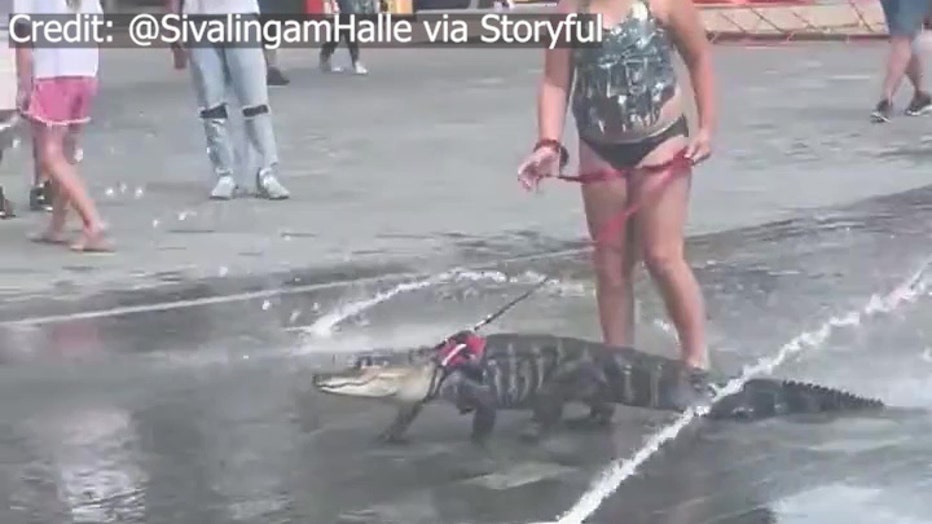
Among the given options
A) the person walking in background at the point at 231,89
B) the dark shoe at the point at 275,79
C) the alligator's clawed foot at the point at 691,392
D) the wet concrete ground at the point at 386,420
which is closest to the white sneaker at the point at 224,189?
the person walking in background at the point at 231,89

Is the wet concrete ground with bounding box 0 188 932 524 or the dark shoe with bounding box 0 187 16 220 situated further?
the dark shoe with bounding box 0 187 16 220

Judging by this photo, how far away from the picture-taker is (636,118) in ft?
22.4

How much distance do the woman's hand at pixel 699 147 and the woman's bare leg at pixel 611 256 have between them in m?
0.24

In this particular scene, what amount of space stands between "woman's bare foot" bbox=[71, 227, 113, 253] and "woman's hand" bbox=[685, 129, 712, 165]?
15.1 feet

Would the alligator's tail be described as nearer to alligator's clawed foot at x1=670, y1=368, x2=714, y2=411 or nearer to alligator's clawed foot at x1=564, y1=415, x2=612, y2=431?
alligator's clawed foot at x1=670, y1=368, x2=714, y2=411

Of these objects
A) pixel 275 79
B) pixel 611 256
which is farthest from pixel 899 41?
pixel 611 256

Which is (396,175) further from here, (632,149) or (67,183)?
(632,149)

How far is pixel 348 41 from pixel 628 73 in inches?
660

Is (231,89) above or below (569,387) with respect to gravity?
below

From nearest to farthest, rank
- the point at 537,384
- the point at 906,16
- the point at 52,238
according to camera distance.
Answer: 1. the point at 537,384
2. the point at 52,238
3. the point at 906,16

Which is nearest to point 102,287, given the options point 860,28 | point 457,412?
point 457,412

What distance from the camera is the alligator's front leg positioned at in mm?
6496

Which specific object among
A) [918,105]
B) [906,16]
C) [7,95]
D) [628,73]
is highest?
[628,73]

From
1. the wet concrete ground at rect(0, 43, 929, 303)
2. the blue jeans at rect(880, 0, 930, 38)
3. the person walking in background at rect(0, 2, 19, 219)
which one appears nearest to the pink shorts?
the wet concrete ground at rect(0, 43, 929, 303)
